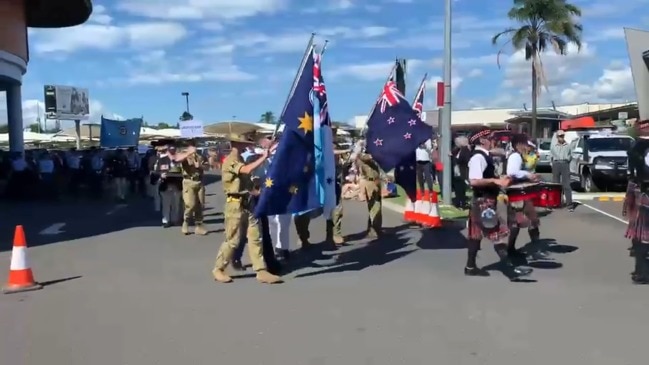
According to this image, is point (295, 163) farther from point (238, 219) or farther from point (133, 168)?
point (133, 168)

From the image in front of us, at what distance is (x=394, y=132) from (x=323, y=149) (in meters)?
1.49

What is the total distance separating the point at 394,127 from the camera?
35.2ft

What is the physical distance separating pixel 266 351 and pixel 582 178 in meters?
17.5

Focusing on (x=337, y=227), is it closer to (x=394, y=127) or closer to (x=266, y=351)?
(x=394, y=127)

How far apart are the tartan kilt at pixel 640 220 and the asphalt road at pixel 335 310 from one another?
57cm

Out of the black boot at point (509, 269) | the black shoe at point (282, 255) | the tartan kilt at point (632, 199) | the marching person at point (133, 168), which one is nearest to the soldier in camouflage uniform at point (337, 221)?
the black shoe at point (282, 255)

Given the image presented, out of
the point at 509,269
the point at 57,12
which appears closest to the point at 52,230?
the point at 509,269

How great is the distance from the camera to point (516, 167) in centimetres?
931

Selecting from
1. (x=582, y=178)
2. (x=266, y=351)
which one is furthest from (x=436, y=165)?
(x=266, y=351)

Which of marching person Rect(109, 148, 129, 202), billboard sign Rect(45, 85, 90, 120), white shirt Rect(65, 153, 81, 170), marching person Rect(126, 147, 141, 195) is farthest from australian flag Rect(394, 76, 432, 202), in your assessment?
billboard sign Rect(45, 85, 90, 120)

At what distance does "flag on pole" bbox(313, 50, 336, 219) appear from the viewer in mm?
9508

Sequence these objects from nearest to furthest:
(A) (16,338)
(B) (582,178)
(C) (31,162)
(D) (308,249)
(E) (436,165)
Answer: (A) (16,338), (D) (308,249), (E) (436,165), (B) (582,178), (C) (31,162)

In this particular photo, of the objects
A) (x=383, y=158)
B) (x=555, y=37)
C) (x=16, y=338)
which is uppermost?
(x=555, y=37)

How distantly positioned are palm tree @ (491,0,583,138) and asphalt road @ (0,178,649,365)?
3393 centimetres
